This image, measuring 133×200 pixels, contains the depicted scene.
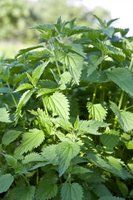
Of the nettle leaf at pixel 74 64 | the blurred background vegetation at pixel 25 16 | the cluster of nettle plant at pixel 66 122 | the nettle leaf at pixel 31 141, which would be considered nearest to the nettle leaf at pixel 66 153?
the cluster of nettle plant at pixel 66 122

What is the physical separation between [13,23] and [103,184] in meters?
19.1

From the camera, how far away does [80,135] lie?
1.61 meters

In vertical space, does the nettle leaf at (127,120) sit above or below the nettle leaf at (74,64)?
below

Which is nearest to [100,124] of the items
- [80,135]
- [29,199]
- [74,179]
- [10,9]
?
[80,135]

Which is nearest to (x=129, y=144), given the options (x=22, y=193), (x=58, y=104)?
(x=58, y=104)

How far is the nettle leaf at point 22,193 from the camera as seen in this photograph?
→ 153 centimetres

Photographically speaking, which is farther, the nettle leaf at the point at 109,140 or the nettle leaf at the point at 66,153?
the nettle leaf at the point at 109,140

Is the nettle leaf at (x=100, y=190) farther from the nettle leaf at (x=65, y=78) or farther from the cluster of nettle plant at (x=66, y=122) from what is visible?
the nettle leaf at (x=65, y=78)

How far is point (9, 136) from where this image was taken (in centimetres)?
166

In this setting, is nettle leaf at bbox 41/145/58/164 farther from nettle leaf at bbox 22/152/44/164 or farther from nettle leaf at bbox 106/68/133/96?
nettle leaf at bbox 106/68/133/96

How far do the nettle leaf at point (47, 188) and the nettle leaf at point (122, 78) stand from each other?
40cm

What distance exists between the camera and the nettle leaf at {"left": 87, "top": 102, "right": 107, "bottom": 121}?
1.68 meters

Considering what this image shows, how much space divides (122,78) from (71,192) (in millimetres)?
Result: 451

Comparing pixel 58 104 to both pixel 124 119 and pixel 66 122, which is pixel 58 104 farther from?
pixel 124 119
